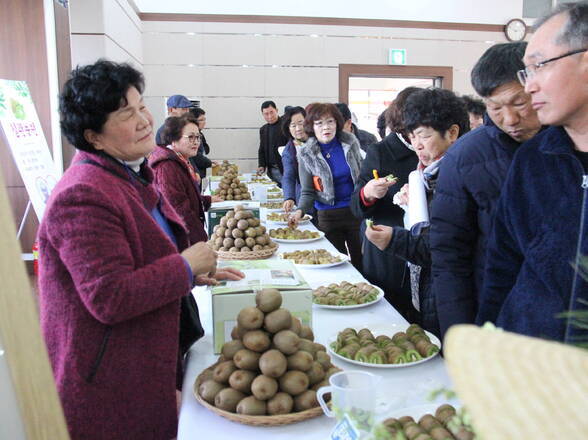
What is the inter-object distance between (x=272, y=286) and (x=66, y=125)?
73 centimetres

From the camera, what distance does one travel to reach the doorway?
28.7ft

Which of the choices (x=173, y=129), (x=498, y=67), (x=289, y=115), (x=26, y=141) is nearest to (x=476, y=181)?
(x=498, y=67)

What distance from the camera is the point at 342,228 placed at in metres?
3.85

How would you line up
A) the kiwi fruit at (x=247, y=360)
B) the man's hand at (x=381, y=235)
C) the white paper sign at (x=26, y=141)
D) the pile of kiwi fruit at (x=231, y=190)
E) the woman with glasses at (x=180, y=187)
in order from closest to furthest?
the kiwi fruit at (x=247, y=360) < the man's hand at (x=381, y=235) < the woman with glasses at (x=180, y=187) < the white paper sign at (x=26, y=141) < the pile of kiwi fruit at (x=231, y=190)

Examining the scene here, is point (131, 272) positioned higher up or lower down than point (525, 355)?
lower down

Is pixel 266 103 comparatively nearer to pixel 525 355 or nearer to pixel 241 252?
pixel 241 252

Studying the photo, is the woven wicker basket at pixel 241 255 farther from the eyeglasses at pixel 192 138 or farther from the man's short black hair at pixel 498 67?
the man's short black hair at pixel 498 67

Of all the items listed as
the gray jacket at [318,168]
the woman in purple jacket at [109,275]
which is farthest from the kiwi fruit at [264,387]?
the gray jacket at [318,168]

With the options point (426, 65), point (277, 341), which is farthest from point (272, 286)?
point (426, 65)

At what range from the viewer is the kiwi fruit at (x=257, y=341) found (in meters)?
1.22

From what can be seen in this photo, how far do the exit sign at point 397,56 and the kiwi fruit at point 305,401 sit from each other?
826cm

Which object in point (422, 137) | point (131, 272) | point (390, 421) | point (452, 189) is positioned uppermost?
point (422, 137)

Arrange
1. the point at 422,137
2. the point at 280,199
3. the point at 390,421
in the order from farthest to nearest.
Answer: the point at 280,199 → the point at 422,137 → the point at 390,421

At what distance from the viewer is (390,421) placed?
1032 millimetres
